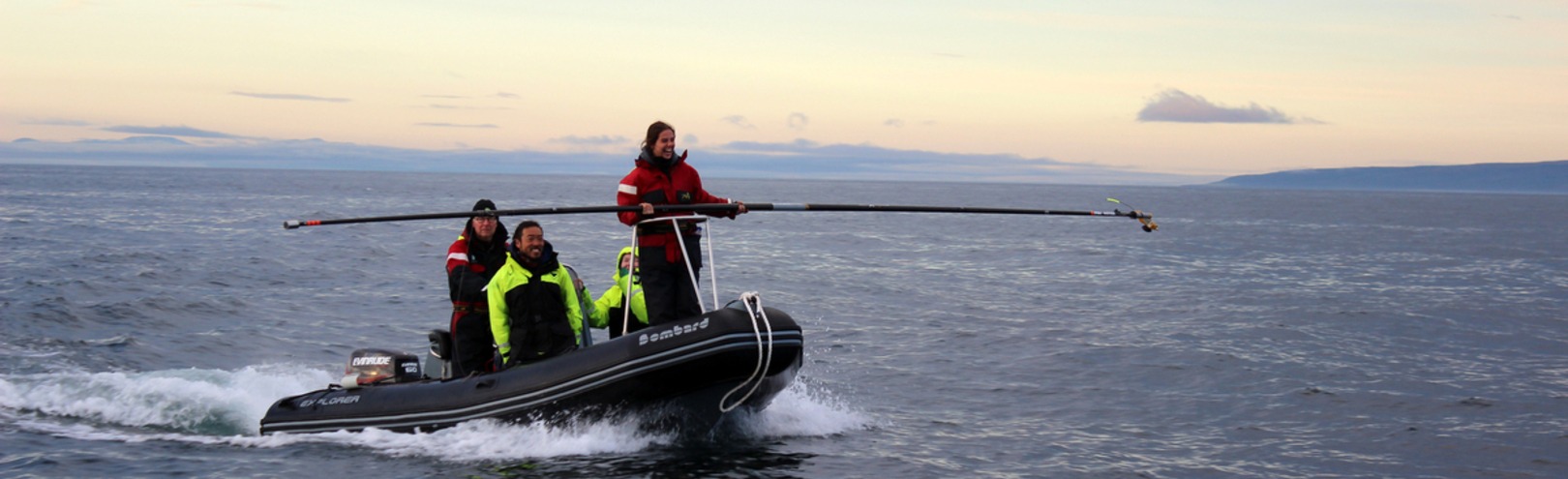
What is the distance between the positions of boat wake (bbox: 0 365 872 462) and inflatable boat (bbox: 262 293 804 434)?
0.12 meters

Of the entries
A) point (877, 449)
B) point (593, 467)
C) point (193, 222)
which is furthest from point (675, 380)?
point (193, 222)

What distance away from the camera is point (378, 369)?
1023 centimetres

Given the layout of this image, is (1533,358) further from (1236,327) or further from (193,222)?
(193,222)

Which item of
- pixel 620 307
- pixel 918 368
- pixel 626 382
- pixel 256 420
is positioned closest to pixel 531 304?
pixel 626 382

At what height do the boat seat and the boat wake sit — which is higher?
the boat seat

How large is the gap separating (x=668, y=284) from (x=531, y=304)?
2.99 ft

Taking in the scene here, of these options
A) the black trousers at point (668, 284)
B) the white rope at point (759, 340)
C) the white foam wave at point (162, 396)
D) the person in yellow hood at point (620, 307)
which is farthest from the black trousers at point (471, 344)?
the white foam wave at point (162, 396)

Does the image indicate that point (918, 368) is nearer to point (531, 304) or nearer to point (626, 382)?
point (626, 382)

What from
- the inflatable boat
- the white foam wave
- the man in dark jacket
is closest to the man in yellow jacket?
the inflatable boat

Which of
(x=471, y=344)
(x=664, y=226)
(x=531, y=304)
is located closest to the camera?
(x=664, y=226)


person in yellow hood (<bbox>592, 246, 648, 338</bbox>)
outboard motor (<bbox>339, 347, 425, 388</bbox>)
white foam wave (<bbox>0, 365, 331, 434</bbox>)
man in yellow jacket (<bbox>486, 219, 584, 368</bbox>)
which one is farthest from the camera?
white foam wave (<bbox>0, 365, 331, 434</bbox>)

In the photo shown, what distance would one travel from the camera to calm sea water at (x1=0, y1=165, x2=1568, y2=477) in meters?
9.70

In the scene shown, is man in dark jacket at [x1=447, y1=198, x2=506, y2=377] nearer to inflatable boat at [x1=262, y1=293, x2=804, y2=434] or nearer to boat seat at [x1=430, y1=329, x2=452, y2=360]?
boat seat at [x1=430, y1=329, x2=452, y2=360]

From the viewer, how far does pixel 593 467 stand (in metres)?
9.13
